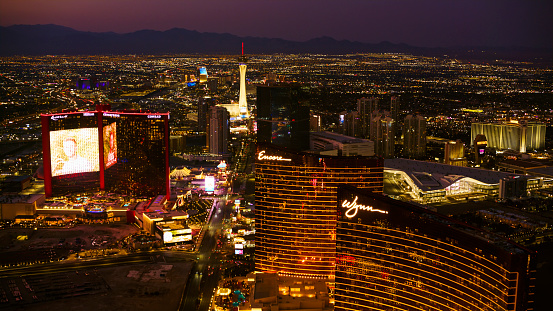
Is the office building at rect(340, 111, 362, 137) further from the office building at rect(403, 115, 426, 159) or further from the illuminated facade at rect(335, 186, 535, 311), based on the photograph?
the illuminated facade at rect(335, 186, 535, 311)

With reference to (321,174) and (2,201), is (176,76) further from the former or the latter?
(321,174)

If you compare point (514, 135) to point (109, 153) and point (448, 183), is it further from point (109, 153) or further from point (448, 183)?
point (109, 153)

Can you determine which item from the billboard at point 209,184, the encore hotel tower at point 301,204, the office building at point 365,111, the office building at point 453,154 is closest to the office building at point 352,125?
the office building at point 365,111

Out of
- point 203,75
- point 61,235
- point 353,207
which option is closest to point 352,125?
point 61,235

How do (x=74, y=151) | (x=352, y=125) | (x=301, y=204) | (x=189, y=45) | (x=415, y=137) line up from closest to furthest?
(x=301, y=204), (x=74, y=151), (x=415, y=137), (x=352, y=125), (x=189, y=45)

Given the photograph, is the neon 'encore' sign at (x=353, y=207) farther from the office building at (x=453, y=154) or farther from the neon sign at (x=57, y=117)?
the office building at (x=453, y=154)

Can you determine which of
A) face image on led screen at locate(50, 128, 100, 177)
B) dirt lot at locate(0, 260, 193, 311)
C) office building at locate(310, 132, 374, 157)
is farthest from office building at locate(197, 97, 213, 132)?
dirt lot at locate(0, 260, 193, 311)

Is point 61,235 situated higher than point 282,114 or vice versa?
point 282,114

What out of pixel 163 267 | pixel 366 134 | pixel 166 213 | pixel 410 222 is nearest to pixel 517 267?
pixel 410 222
